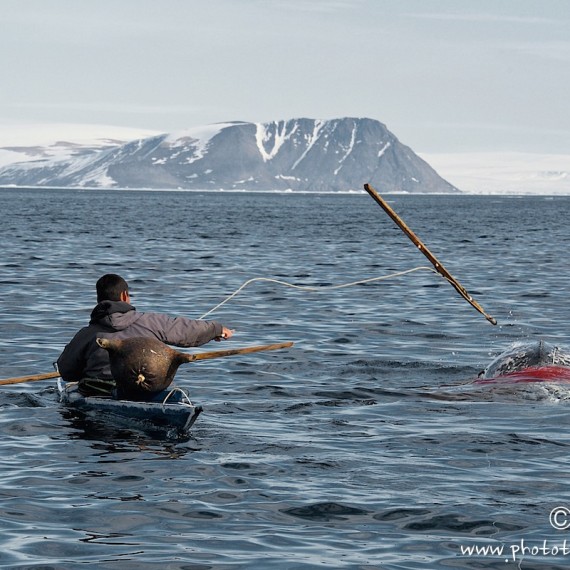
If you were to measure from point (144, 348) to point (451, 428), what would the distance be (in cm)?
399

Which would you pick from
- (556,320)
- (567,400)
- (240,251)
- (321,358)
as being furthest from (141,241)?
(567,400)

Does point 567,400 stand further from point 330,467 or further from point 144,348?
point 144,348

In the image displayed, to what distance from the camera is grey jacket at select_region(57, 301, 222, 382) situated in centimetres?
1406

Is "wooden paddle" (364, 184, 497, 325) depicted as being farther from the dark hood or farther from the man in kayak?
the dark hood

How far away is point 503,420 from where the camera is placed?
14578 millimetres

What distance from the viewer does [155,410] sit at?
13492 millimetres
